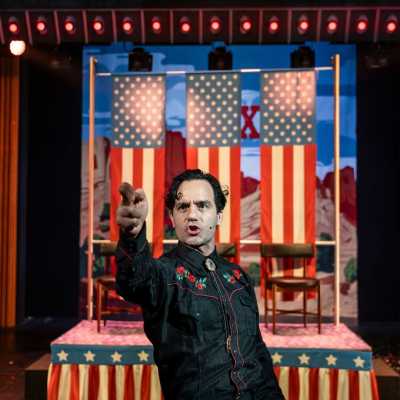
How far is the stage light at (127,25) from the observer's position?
5.77 metres

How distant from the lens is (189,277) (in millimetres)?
1465

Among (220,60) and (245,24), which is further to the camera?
(220,60)

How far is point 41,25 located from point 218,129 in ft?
7.51

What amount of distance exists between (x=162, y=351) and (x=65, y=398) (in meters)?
2.61

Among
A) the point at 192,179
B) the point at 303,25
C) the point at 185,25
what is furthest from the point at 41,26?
the point at 192,179

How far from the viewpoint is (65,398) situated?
3711 mm

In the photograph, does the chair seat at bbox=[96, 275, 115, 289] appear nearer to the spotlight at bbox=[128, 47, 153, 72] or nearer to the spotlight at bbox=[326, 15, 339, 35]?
the spotlight at bbox=[128, 47, 153, 72]

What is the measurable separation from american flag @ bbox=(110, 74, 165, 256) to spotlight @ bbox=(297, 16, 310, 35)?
167 centimetres

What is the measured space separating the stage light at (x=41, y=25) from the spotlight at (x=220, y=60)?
1.77 metres

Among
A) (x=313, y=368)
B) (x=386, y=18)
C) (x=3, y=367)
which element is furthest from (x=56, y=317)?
(x=386, y=18)

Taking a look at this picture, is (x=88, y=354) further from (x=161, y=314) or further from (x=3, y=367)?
(x=161, y=314)

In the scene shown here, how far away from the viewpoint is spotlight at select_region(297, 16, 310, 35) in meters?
5.70

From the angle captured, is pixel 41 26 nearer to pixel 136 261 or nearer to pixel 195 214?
pixel 195 214

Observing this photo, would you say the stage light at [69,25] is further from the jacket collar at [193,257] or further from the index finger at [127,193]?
the index finger at [127,193]
